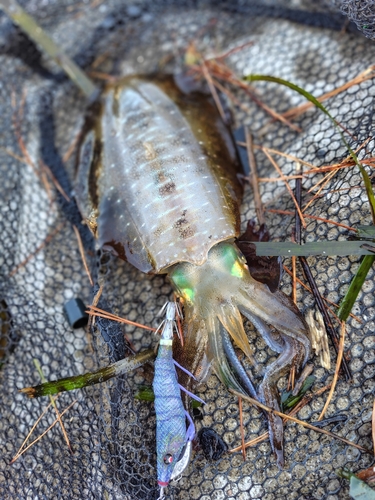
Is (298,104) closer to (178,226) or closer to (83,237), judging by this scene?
(178,226)

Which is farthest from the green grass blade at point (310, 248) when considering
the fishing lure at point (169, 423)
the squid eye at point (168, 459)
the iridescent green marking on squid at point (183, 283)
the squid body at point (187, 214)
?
the squid eye at point (168, 459)

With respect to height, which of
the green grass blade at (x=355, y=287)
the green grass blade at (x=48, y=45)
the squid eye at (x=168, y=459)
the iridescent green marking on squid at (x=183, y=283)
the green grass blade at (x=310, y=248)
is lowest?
the squid eye at (x=168, y=459)

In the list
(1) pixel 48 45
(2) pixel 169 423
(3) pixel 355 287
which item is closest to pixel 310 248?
(3) pixel 355 287

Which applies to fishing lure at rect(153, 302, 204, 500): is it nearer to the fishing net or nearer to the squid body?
the squid body

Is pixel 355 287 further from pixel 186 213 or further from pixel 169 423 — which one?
pixel 169 423

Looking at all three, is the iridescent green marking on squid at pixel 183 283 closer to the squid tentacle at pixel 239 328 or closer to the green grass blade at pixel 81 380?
the squid tentacle at pixel 239 328
